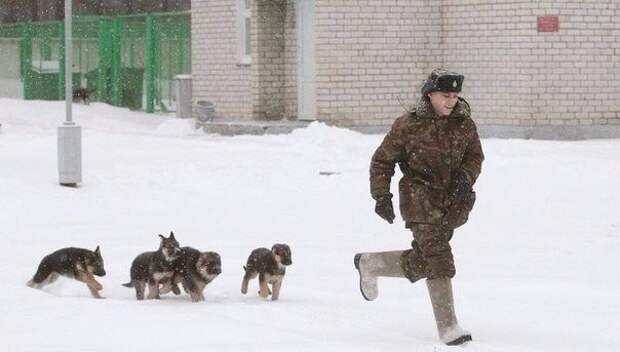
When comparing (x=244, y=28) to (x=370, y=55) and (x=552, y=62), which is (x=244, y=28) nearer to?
(x=370, y=55)

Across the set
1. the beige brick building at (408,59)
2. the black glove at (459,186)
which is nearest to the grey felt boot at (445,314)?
the black glove at (459,186)

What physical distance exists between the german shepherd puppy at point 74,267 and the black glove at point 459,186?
3085 mm

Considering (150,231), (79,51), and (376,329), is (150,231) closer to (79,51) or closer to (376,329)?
(376,329)

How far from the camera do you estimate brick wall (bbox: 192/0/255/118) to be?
25922 mm

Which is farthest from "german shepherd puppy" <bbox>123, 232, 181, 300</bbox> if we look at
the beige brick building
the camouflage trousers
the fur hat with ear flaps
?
A: the beige brick building

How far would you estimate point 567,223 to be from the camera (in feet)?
47.9

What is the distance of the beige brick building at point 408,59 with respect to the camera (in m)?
22.2

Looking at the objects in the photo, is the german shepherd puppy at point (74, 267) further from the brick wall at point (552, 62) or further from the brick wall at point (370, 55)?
the brick wall at point (370, 55)

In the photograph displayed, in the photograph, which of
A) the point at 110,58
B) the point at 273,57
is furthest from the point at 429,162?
the point at 110,58

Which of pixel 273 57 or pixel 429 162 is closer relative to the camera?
pixel 429 162

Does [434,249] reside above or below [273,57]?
below

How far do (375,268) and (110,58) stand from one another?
2788cm

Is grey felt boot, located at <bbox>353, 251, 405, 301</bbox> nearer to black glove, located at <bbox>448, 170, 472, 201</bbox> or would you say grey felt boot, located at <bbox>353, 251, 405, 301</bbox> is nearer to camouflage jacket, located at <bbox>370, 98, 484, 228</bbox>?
camouflage jacket, located at <bbox>370, 98, 484, 228</bbox>

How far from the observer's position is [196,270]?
29.8ft
